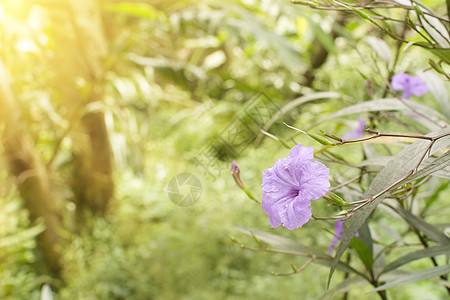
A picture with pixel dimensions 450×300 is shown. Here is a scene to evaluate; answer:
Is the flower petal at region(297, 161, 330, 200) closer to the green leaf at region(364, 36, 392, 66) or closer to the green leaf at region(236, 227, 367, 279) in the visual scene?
the green leaf at region(236, 227, 367, 279)

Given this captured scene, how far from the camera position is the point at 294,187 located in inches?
11.1

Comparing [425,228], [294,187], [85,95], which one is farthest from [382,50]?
[85,95]

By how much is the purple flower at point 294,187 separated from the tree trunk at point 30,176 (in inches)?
44.8

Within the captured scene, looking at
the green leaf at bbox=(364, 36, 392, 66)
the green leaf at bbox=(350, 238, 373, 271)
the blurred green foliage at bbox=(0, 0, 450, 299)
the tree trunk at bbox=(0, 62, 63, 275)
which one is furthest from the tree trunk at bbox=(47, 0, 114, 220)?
the green leaf at bbox=(350, 238, 373, 271)

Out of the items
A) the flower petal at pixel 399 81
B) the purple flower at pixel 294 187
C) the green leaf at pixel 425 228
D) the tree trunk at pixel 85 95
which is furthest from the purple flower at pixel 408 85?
the tree trunk at pixel 85 95

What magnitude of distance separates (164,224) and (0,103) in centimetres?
59

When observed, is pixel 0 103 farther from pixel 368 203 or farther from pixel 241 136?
pixel 368 203

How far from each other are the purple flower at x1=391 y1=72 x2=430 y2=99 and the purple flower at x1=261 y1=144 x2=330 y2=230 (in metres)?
0.25

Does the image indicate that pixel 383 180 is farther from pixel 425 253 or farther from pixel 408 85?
pixel 408 85

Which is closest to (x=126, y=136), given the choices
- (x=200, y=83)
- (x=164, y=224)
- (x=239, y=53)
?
(x=164, y=224)

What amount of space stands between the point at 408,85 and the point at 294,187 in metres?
0.28

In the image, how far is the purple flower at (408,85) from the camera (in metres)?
0.47

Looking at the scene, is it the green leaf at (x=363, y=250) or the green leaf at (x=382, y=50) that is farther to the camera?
the green leaf at (x=382, y=50)

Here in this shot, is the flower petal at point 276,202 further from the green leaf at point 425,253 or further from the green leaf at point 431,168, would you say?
the green leaf at point 425,253
